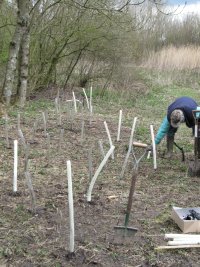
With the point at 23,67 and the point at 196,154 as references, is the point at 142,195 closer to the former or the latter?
the point at 196,154

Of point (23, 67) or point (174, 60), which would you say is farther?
point (174, 60)

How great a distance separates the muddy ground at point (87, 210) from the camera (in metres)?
3.26

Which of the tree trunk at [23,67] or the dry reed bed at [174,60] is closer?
the tree trunk at [23,67]

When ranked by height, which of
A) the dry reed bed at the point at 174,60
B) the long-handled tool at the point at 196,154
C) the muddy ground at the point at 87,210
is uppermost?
the dry reed bed at the point at 174,60

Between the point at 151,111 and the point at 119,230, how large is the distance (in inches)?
339

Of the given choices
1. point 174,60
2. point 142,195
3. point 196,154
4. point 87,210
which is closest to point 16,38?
point 196,154

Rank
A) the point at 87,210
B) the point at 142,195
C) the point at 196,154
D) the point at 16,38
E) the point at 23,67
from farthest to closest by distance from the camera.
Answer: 1. the point at 23,67
2. the point at 16,38
3. the point at 196,154
4. the point at 142,195
5. the point at 87,210

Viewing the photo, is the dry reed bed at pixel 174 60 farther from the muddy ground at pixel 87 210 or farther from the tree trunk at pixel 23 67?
the muddy ground at pixel 87 210

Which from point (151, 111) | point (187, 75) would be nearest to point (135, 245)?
point (151, 111)

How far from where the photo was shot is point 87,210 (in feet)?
13.4

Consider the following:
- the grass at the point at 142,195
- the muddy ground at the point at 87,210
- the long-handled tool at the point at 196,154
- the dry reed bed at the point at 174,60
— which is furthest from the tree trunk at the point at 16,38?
the dry reed bed at the point at 174,60

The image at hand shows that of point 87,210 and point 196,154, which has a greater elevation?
point 196,154

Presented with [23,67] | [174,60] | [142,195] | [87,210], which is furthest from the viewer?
[174,60]

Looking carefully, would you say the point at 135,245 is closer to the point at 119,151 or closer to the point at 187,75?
the point at 119,151
